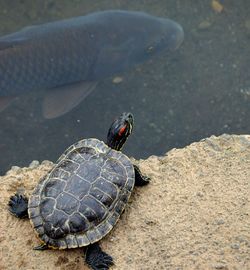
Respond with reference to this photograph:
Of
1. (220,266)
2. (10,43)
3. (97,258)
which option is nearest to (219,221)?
(220,266)

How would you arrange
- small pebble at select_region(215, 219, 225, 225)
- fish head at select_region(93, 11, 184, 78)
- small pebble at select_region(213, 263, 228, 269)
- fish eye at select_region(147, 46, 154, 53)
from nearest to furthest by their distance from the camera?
1. small pebble at select_region(213, 263, 228, 269)
2. small pebble at select_region(215, 219, 225, 225)
3. fish head at select_region(93, 11, 184, 78)
4. fish eye at select_region(147, 46, 154, 53)

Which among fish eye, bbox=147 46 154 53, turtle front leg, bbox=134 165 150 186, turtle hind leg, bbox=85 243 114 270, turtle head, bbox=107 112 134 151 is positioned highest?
turtle head, bbox=107 112 134 151

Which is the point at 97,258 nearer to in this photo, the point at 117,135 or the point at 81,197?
the point at 81,197

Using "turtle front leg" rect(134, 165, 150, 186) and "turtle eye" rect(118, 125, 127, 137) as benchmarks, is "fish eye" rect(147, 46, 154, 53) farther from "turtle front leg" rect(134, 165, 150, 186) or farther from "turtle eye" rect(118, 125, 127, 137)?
"turtle front leg" rect(134, 165, 150, 186)

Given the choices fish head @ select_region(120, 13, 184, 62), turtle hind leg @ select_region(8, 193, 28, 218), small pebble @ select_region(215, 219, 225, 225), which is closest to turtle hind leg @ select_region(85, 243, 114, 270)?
turtle hind leg @ select_region(8, 193, 28, 218)

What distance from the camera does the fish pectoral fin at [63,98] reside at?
535 centimetres

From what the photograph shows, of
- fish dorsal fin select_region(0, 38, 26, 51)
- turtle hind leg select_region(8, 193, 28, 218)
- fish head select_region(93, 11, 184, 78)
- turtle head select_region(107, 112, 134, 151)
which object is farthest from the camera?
fish head select_region(93, 11, 184, 78)

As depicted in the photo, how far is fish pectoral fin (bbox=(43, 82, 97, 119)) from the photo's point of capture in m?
5.35

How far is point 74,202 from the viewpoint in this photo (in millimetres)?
2936

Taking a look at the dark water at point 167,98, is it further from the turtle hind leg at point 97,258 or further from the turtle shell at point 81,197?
the turtle hind leg at point 97,258

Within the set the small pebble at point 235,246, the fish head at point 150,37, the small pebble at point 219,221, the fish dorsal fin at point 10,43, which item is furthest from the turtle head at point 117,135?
the fish head at point 150,37

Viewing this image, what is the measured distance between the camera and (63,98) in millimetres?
5422

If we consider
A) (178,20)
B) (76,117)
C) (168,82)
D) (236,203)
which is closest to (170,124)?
(168,82)

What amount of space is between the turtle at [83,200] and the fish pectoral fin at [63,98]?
2.02m
